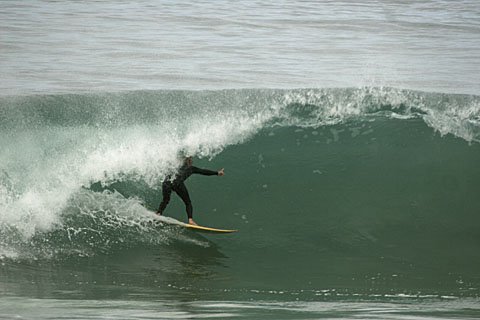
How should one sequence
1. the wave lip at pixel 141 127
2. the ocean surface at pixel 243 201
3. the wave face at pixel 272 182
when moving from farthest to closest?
the wave lip at pixel 141 127
the wave face at pixel 272 182
the ocean surface at pixel 243 201

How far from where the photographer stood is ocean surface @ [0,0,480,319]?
10352 mm

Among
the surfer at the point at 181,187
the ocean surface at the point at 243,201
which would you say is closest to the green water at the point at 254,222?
the ocean surface at the point at 243,201

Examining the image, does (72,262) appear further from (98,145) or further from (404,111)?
(404,111)

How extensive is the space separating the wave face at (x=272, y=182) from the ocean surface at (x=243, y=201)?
29mm

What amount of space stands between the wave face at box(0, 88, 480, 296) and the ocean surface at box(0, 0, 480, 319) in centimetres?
3

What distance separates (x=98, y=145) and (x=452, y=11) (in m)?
28.0

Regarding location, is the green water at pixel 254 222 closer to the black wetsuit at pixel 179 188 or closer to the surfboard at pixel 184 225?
the surfboard at pixel 184 225

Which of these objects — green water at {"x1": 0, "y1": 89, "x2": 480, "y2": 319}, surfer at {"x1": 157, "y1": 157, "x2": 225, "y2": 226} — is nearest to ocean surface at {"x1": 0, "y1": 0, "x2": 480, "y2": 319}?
green water at {"x1": 0, "y1": 89, "x2": 480, "y2": 319}

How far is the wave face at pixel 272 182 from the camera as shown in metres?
11.9

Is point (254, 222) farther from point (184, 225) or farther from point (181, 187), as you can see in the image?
point (181, 187)

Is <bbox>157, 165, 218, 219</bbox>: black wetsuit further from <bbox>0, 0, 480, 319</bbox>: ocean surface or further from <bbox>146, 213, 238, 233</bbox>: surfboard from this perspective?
<bbox>0, 0, 480, 319</bbox>: ocean surface

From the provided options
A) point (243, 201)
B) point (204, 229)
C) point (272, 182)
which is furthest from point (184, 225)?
point (272, 182)

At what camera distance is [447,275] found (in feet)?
37.8

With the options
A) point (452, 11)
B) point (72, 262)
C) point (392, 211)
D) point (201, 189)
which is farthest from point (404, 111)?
point (452, 11)
